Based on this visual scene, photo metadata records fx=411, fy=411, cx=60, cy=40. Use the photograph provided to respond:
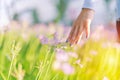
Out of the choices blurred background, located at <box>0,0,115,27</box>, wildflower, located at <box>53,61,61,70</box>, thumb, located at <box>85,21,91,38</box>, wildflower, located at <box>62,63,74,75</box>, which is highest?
blurred background, located at <box>0,0,115,27</box>

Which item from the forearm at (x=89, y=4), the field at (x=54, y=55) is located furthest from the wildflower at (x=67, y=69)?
the forearm at (x=89, y=4)

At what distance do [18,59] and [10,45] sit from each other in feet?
0.22

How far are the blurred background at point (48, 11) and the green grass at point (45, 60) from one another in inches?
2.7

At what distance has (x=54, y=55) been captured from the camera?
5.58ft

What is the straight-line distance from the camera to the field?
1670mm

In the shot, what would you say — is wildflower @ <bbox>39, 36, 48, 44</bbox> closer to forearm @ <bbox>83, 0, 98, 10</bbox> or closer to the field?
the field

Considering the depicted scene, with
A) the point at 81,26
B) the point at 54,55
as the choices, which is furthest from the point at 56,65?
the point at 81,26

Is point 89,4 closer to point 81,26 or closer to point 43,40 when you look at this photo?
point 81,26

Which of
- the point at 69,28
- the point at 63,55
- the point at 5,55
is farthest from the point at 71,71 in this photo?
the point at 5,55

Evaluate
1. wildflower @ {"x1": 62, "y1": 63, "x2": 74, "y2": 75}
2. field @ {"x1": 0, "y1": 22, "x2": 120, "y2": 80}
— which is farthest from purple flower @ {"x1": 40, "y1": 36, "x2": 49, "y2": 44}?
wildflower @ {"x1": 62, "y1": 63, "x2": 74, "y2": 75}

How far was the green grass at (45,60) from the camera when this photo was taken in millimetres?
1668

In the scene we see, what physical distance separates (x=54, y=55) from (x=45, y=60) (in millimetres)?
43

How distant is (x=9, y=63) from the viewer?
167cm

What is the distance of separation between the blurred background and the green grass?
0.07 m
